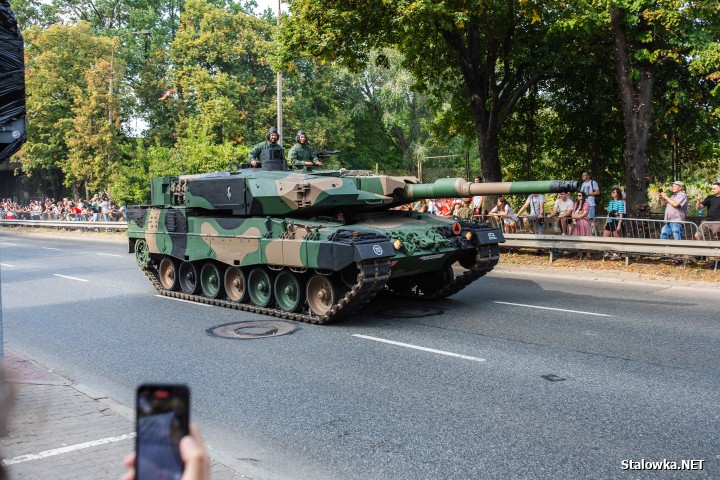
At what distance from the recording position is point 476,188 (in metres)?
10.7

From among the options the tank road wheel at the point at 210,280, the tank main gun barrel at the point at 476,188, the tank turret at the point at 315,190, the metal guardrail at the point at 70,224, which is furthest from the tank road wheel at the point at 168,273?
the metal guardrail at the point at 70,224

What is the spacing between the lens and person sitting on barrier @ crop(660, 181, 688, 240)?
48.0ft

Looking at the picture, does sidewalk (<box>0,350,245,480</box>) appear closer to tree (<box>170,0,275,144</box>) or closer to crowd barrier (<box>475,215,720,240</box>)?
crowd barrier (<box>475,215,720,240</box>)

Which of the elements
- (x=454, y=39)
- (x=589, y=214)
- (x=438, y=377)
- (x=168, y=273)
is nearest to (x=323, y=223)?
(x=438, y=377)

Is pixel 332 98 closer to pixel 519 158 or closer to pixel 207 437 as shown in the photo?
pixel 519 158

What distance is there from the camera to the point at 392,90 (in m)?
40.6

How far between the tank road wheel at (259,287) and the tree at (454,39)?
717 centimetres

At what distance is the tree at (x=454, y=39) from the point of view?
16453 millimetres

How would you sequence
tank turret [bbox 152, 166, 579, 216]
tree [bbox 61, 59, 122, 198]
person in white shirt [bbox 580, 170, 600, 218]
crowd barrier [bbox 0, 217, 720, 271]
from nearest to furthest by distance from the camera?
tank turret [bbox 152, 166, 579, 216], crowd barrier [bbox 0, 217, 720, 271], person in white shirt [bbox 580, 170, 600, 218], tree [bbox 61, 59, 122, 198]

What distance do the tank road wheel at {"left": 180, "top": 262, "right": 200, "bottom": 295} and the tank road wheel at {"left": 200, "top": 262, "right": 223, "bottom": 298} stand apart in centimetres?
19

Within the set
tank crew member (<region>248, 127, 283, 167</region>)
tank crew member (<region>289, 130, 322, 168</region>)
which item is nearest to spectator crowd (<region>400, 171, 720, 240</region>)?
tank crew member (<region>289, 130, 322, 168</region>)

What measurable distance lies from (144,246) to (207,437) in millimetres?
9914

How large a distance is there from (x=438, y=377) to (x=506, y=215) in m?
10.6

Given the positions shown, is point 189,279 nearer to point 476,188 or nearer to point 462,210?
point 476,188
